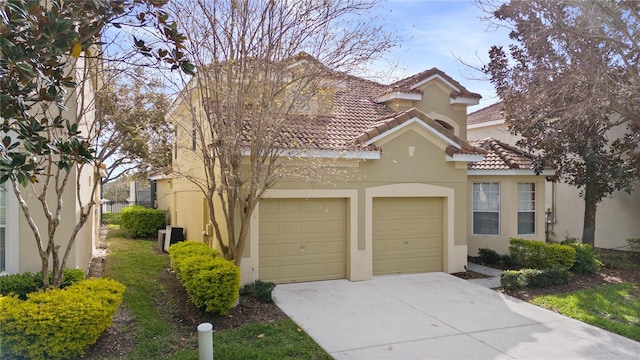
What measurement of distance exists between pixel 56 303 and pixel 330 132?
782 cm

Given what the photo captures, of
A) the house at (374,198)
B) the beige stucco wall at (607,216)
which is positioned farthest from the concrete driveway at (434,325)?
the beige stucco wall at (607,216)

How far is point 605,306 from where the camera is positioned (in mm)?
9508

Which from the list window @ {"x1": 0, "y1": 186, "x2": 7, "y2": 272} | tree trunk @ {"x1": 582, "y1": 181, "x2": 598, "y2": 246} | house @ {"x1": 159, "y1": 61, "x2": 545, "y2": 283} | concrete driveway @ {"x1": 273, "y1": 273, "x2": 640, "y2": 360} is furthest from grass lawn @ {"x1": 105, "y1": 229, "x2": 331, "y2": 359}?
Result: tree trunk @ {"x1": 582, "y1": 181, "x2": 598, "y2": 246}

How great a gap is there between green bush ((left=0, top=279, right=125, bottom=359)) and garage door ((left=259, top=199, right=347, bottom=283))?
4757mm

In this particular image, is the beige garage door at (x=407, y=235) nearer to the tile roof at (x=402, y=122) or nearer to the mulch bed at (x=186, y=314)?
the mulch bed at (x=186, y=314)

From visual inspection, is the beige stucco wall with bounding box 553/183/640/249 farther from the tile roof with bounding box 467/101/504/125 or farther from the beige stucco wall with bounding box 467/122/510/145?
the tile roof with bounding box 467/101/504/125

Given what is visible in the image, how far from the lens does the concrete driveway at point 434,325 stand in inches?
271

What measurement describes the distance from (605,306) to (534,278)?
5.47 feet

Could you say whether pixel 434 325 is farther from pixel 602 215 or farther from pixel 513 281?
pixel 602 215

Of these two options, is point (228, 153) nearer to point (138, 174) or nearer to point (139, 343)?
point (139, 343)

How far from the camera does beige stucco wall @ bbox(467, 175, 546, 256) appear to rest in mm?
14727

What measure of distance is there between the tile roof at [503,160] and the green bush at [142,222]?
47.3ft

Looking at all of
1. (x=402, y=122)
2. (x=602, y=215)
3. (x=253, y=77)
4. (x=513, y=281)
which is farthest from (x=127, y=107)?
(x=602, y=215)

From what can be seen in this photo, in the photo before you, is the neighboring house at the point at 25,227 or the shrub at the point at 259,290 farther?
the shrub at the point at 259,290
